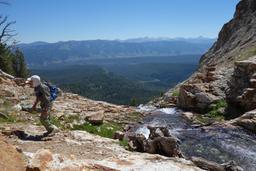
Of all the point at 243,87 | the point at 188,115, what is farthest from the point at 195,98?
the point at 243,87

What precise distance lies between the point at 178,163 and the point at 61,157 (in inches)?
208

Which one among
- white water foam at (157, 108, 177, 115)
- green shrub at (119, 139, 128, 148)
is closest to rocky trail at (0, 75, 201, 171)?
green shrub at (119, 139, 128, 148)

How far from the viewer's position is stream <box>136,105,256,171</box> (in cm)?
2266

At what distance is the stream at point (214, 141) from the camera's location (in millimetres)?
22656

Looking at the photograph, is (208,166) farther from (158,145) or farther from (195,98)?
(195,98)

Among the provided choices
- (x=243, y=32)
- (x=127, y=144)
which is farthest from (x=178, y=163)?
(x=243, y=32)

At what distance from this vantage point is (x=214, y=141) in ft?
85.8

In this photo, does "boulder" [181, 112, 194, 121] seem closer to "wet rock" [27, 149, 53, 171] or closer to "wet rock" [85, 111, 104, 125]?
"wet rock" [85, 111, 104, 125]

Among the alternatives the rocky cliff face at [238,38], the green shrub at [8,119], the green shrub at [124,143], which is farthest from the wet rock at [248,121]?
the rocky cliff face at [238,38]

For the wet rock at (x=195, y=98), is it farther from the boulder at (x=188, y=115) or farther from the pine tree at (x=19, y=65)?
the pine tree at (x=19, y=65)

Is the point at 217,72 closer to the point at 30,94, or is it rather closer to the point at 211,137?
the point at 211,137

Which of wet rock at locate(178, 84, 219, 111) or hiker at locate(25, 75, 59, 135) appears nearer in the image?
hiker at locate(25, 75, 59, 135)

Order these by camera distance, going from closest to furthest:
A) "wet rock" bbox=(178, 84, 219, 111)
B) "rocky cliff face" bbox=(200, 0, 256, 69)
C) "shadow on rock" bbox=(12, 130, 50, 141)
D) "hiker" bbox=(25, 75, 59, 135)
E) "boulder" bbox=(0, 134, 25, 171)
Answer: "boulder" bbox=(0, 134, 25, 171), "shadow on rock" bbox=(12, 130, 50, 141), "hiker" bbox=(25, 75, 59, 135), "wet rock" bbox=(178, 84, 219, 111), "rocky cliff face" bbox=(200, 0, 256, 69)

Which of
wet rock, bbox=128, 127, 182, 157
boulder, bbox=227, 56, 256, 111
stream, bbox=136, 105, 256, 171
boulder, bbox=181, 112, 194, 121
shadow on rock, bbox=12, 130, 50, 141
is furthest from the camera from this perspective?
boulder, bbox=181, 112, 194, 121
